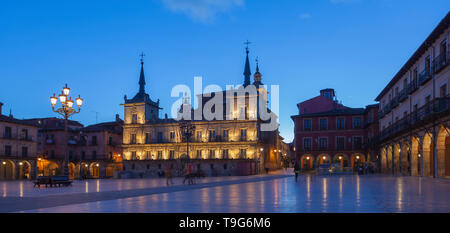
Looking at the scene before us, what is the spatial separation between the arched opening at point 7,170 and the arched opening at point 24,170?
1073mm

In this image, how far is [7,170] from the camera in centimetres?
5138

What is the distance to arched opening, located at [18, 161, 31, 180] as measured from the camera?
52.6 m

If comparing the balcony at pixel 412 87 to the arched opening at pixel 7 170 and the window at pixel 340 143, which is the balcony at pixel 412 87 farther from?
the arched opening at pixel 7 170

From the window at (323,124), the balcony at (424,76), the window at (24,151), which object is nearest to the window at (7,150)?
the window at (24,151)

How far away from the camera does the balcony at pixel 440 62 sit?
23.8 meters

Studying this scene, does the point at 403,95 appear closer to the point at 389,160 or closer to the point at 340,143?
the point at 389,160

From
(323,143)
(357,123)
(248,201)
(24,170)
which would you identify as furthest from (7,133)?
(248,201)

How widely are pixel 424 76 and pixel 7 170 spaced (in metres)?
49.4

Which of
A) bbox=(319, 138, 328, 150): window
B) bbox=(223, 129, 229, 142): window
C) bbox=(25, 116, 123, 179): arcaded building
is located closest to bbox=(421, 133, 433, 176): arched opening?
bbox=(319, 138, 328, 150): window

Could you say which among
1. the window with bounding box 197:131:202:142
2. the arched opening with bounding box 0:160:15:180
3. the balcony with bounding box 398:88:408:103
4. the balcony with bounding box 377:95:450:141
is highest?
the balcony with bounding box 398:88:408:103

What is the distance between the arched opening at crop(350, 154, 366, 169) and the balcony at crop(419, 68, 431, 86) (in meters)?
28.9

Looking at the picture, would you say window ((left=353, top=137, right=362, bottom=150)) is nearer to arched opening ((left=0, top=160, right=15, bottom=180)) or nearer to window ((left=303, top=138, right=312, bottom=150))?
window ((left=303, top=138, right=312, bottom=150))

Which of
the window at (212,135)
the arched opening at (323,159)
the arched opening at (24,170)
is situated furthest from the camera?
the window at (212,135)
